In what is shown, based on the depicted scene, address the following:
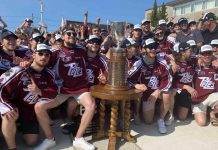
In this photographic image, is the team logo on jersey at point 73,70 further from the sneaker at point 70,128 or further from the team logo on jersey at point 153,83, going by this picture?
the team logo on jersey at point 153,83

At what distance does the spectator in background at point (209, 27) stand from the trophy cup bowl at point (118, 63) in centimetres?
384

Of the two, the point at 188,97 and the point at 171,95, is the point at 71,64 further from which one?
the point at 188,97

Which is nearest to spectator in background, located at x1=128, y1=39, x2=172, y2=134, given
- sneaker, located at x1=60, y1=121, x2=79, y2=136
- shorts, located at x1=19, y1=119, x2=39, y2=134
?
sneaker, located at x1=60, y1=121, x2=79, y2=136

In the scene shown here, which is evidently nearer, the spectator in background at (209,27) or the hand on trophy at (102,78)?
the hand on trophy at (102,78)

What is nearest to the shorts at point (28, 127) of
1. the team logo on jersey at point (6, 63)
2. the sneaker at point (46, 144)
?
the sneaker at point (46, 144)

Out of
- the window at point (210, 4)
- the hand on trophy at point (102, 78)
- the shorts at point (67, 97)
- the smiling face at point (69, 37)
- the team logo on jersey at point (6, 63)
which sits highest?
the window at point (210, 4)

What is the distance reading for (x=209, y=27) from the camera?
25.8 feet

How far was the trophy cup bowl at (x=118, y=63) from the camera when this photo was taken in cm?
471

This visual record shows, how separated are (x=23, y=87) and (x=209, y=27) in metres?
5.32

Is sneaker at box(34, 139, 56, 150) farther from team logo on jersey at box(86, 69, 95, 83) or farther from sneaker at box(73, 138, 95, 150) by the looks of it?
team logo on jersey at box(86, 69, 95, 83)

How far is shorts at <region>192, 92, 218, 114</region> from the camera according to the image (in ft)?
20.2

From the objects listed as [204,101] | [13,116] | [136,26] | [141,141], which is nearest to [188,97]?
[204,101]

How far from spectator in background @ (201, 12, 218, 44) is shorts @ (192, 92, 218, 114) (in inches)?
89.4

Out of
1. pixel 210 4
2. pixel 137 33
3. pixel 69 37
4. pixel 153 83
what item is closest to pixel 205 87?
pixel 153 83
